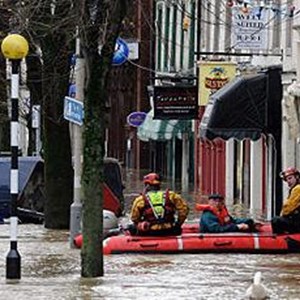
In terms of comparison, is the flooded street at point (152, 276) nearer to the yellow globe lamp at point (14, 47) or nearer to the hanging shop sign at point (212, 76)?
the yellow globe lamp at point (14, 47)

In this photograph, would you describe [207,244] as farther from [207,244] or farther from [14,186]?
[14,186]

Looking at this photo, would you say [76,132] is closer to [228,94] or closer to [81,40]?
[81,40]

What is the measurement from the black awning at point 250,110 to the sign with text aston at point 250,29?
0.74 meters

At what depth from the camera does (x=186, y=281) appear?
1608 centimetres

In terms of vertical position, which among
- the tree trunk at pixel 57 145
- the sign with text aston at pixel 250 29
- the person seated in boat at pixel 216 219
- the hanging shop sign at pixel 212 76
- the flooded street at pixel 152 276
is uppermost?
the sign with text aston at pixel 250 29

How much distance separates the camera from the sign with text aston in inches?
1209

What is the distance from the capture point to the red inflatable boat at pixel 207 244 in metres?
19.8

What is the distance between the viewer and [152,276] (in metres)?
16.7

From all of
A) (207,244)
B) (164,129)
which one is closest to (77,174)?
(207,244)

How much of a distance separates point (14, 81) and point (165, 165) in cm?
4308

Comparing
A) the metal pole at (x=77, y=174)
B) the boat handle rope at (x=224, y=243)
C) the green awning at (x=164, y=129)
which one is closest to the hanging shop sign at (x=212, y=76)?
the green awning at (x=164, y=129)

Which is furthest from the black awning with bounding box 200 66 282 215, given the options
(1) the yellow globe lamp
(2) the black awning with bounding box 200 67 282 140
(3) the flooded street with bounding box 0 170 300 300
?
(1) the yellow globe lamp

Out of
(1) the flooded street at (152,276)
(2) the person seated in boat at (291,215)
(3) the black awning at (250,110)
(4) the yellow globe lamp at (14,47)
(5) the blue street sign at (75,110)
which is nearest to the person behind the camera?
(1) the flooded street at (152,276)

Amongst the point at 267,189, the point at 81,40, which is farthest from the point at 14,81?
the point at 267,189
